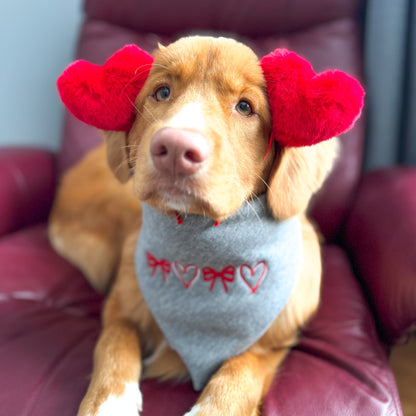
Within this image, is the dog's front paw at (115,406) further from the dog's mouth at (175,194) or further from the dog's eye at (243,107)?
the dog's eye at (243,107)

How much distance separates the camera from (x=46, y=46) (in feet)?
9.01

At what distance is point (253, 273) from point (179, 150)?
17.7 inches

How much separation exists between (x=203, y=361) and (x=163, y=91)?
755mm

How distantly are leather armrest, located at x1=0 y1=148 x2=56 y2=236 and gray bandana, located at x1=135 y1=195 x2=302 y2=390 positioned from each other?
1.10 metres

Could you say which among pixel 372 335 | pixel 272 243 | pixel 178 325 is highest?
pixel 272 243

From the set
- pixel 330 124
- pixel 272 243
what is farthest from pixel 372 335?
pixel 330 124

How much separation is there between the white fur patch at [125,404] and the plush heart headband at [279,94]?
706mm

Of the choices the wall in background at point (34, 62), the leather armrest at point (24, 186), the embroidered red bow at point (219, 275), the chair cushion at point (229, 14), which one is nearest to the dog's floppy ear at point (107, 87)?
the embroidered red bow at point (219, 275)

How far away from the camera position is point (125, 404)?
106cm

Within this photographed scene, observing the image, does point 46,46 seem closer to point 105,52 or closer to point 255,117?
point 105,52

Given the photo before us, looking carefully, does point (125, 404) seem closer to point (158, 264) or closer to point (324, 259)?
point (158, 264)

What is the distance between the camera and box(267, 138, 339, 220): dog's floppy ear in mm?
1113

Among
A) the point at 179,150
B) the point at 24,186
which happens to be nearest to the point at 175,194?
the point at 179,150

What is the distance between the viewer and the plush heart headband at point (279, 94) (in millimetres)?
932
